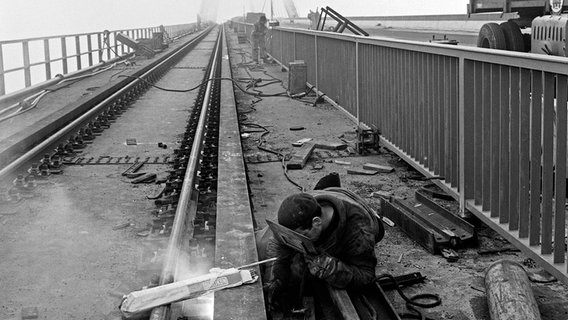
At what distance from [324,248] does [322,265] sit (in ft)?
0.43

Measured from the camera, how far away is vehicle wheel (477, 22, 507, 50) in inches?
486

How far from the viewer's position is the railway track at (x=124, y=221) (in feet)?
15.4

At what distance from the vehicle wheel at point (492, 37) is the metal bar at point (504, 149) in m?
7.45

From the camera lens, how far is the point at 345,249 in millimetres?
4621

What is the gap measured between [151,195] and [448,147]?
293cm

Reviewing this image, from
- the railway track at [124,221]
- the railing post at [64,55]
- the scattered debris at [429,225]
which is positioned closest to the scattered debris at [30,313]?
the railway track at [124,221]

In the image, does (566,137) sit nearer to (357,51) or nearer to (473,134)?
(473,134)

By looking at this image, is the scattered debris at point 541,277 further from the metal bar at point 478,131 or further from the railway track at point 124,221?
the railway track at point 124,221

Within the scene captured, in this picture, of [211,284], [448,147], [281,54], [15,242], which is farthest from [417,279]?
[281,54]

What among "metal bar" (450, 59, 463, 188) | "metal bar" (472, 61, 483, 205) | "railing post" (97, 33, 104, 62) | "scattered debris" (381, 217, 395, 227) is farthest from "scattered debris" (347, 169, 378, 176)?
"railing post" (97, 33, 104, 62)

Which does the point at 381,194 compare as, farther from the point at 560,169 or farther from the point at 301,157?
the point at 560,169

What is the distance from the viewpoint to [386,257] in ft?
18.4

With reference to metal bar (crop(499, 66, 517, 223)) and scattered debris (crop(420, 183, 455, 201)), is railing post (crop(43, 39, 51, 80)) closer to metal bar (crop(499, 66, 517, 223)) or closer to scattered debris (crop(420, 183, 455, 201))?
scattered debris (crop(420, 183, 455, 201))

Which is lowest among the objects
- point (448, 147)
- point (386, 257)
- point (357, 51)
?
point (386, 257)
